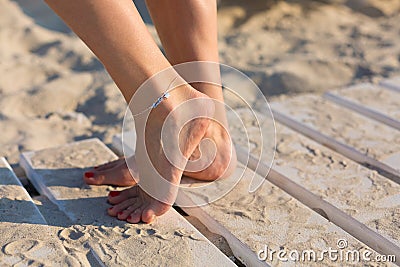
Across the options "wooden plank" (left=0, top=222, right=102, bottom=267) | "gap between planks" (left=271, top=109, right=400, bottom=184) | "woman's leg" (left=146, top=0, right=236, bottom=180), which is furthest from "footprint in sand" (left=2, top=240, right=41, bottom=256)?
"gap between planks" (left=271, top=109, right=400, bottom=184)

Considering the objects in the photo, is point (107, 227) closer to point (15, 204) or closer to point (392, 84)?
point (15, 204)

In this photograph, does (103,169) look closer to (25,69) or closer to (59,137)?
(59,137)

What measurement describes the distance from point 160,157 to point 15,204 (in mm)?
400

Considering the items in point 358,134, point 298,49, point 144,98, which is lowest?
point 298,49

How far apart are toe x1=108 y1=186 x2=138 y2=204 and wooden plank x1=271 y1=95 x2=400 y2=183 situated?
0.69 m

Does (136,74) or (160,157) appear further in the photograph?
(160,157)

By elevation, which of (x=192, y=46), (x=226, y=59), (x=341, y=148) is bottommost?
(x=226, y=59)

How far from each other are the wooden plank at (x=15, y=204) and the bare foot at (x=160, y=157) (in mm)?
194

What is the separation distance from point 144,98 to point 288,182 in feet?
1.69

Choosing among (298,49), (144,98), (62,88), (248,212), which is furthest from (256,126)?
(298,49)

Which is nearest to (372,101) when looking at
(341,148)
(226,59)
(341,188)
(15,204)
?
(341,148)

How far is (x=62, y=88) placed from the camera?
8.72 feet

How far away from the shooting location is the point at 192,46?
1.71 metres

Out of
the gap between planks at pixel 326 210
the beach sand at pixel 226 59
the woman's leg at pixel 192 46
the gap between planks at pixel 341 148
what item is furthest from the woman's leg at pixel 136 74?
the beach sand at pixel 226 59
